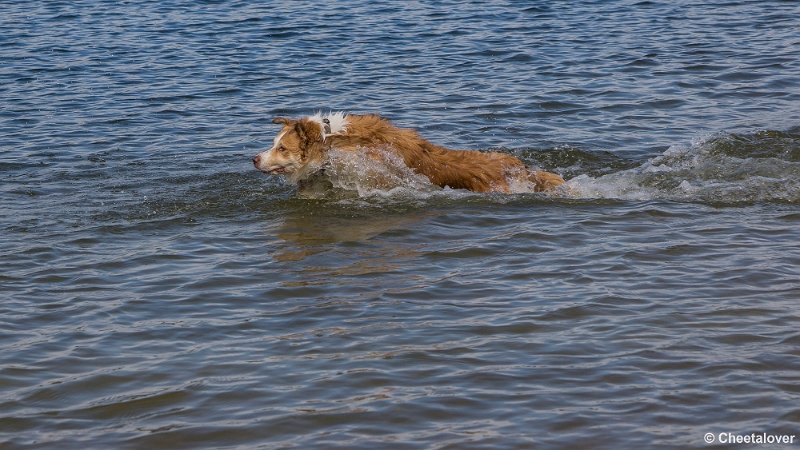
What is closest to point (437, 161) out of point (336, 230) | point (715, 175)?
point (336, 230)

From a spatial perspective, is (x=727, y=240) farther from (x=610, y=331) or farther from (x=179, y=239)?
(x=179, y=239)

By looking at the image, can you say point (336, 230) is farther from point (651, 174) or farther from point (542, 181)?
point (651, 174)

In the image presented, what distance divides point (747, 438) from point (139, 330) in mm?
3677

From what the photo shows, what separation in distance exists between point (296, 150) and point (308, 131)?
211 mm

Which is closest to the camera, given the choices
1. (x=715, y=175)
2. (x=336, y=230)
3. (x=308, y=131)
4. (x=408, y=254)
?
(x=408, y=254)

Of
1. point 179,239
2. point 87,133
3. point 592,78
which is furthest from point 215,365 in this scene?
point 592,78

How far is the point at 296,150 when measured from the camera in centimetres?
1042

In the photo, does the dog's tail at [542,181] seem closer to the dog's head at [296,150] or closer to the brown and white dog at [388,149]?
the brown and white dog at [388,149]

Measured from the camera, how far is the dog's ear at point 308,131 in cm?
1031

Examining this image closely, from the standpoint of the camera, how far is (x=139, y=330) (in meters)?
7.30

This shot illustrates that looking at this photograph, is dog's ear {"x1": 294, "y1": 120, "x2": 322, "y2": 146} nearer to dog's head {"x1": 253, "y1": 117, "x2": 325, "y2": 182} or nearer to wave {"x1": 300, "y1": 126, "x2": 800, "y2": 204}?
dog's head {"x1": 253, "y1": 117, "x2": 325, "y2": 182}

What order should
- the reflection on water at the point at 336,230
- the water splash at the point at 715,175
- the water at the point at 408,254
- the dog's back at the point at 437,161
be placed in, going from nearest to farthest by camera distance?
the water at the point at 408,254
the reflection on water at the point at 336,230
the dog's back at the point at 437,161
the water splash at the point at 715,175

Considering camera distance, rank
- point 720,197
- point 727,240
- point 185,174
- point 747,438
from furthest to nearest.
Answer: point 185,174, point 720,197, point 727,240, point 747,438

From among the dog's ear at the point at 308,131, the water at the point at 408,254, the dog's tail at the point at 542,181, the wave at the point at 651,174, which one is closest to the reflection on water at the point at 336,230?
the water at the point at 408,254
